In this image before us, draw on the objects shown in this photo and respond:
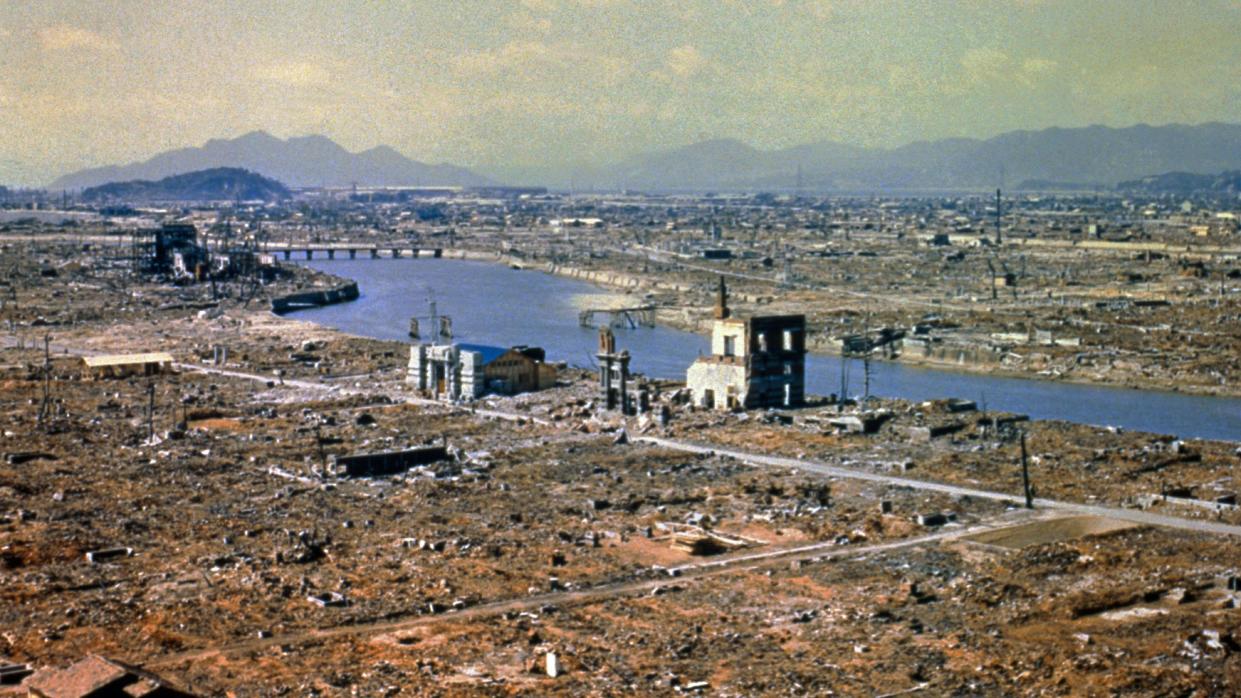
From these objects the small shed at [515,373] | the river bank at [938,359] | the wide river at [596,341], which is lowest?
the wide river at [596,341]

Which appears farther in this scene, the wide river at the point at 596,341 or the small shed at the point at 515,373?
the small shed at the point at 515,373

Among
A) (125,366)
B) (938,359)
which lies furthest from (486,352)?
(938,359)

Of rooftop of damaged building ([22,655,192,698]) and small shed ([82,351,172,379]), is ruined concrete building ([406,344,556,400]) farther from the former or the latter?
rooftop of damaged building ([22,655,192,698])

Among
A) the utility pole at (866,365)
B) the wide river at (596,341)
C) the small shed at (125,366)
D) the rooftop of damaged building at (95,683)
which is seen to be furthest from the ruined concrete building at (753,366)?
the rooftop of damaged building at (95,683)

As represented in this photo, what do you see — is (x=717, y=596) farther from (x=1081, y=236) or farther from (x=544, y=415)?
(x=1081, y=236)

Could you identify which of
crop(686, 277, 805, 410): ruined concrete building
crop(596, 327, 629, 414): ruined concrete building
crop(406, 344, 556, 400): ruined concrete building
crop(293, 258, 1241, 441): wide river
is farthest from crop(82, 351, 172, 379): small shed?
crop(686, 277, 805, 410): ruined concrete building

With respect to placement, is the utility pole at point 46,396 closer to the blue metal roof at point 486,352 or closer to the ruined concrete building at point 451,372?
the ruined concrete building at point 451,372

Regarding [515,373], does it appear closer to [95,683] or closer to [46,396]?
[46,396]
